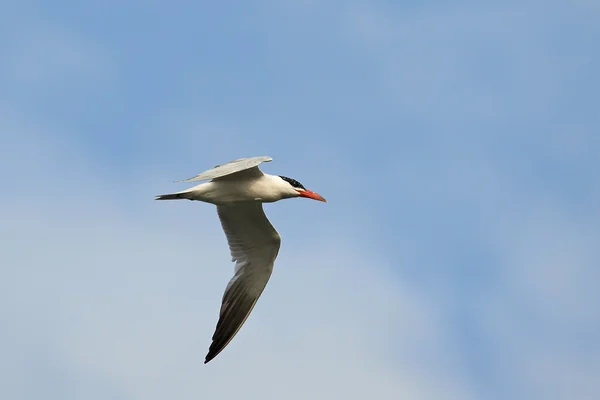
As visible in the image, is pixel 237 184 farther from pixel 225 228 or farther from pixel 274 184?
pixel 225 228

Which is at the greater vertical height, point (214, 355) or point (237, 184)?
point (237, 184)

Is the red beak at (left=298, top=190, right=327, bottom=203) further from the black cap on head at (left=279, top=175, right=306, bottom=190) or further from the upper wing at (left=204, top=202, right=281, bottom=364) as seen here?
the upper wing at (left=204, top=202, right=281, bottom=364)

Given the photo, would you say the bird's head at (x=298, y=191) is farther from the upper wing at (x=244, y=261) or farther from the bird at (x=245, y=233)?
the upper wing at (x=244, y=261)

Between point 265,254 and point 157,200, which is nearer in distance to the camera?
point 157,200

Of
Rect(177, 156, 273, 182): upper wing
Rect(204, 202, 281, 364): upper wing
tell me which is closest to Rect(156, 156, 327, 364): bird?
Rect(204, 202, 281, 364): upper wing

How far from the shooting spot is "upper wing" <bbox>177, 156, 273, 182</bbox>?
1378 cm

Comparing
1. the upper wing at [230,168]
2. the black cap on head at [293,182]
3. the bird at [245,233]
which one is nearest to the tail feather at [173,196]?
the bird at [245,233]

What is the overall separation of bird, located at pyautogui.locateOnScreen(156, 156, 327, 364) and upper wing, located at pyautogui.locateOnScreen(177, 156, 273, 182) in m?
1.01

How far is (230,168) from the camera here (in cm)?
1425

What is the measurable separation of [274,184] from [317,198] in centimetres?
85

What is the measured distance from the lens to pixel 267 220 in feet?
57.3

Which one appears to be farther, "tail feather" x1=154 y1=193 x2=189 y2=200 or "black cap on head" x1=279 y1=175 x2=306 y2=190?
"black cap on head" x1=279 y1=175 x2=306 y2=190

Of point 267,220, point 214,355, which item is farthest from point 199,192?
point 214,355

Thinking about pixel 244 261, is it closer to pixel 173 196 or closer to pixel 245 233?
pixel 245 233
